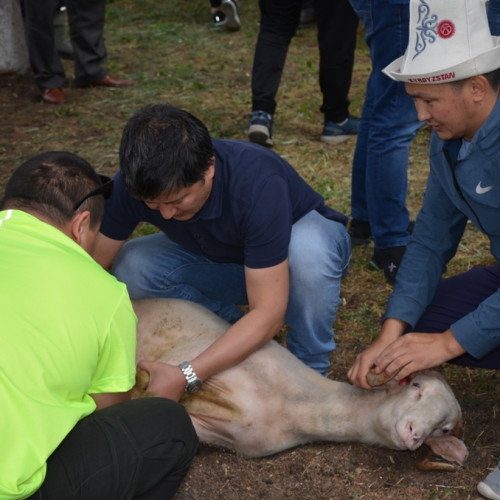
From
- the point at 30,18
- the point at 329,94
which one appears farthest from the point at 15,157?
the point at 329,94

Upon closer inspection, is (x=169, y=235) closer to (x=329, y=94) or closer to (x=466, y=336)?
(x=466, y=336)

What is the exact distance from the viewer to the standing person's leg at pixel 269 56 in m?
5.82

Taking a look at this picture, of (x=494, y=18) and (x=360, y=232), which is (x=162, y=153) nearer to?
(x=494, y=18)

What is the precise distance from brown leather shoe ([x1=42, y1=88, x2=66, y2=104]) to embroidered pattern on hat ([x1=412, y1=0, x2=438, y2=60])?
521cm

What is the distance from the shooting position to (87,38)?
306 inches

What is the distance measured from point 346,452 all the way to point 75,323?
1.47 metres

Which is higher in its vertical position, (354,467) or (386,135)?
(386,135)

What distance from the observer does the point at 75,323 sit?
235 cm

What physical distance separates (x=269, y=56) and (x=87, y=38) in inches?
97.0

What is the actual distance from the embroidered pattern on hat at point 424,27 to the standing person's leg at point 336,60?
298 cm

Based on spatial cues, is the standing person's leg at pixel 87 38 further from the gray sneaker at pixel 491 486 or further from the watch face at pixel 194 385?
the gray sneaker at pixel 491 486

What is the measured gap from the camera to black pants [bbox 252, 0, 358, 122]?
19.1 feet

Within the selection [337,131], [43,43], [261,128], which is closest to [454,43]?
[261,128]

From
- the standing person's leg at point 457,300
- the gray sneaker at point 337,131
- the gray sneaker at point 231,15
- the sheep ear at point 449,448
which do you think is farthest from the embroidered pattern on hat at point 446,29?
the gray sneaker at point 231,15
